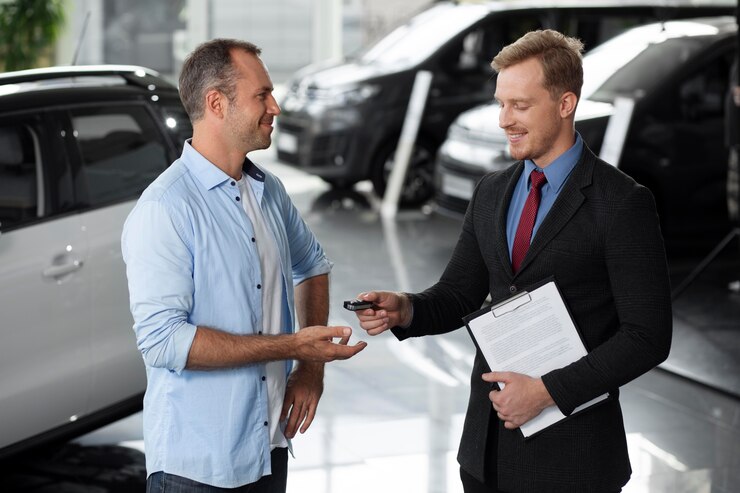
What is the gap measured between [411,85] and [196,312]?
860cm

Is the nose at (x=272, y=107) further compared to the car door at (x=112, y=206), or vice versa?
the car door at (x=112, y=206)

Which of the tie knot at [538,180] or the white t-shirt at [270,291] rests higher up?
the tie knot at [538,180]

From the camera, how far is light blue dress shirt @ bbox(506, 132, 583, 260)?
2527 mm

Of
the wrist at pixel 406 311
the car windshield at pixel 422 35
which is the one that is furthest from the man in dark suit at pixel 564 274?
the car windshield at pixel 422 35

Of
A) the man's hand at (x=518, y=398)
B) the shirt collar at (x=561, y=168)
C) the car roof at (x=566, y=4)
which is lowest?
the car roof at (x=566, y=4)

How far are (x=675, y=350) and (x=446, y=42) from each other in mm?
5047

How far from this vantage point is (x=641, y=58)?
8742 millimetres

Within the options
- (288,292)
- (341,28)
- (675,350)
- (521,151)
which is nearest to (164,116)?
(288,292)

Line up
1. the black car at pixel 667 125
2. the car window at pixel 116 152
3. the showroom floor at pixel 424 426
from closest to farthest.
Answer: the car window at pixel 116 152, the showroom floor at pixel 424 426, the black car at pixel 667 125

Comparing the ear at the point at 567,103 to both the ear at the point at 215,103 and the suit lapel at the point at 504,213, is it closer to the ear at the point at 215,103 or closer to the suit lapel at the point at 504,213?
the suit lapel at the point at 504,213

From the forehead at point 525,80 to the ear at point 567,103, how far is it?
2.0 inches

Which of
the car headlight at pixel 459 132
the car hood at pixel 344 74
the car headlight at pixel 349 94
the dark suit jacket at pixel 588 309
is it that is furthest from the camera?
the car hood at pixel 344 74

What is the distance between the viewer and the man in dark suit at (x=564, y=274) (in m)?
2.41

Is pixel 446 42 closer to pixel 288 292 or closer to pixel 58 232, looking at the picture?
pixel 58 232
